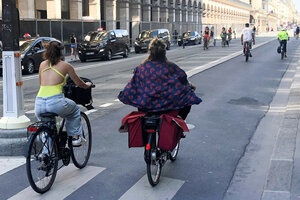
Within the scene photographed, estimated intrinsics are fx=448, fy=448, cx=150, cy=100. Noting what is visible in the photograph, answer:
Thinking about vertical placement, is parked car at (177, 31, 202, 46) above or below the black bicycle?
above

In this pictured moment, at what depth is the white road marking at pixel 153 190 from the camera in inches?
191

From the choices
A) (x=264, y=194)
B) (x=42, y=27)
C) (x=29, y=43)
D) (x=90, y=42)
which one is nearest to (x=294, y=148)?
(x=264, y=194)

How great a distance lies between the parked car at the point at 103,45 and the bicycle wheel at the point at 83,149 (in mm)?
21045

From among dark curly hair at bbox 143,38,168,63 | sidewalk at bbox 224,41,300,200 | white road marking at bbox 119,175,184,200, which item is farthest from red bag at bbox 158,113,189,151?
sidewalk at bbox 224,41,300,200

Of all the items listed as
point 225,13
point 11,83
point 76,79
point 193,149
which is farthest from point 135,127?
point 225,13

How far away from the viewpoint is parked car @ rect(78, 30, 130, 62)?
26739 mm

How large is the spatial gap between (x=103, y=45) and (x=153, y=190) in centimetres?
2261

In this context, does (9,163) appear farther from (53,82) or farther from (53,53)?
(53,53)

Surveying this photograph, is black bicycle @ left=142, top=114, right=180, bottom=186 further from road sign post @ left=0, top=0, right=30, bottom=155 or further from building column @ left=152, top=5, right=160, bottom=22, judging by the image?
building column @ left=152, top=5, right=160, bottom=22

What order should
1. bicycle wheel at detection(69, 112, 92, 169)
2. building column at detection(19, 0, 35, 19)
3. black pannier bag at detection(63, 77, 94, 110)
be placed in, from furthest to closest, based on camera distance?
building column at detection(19, 0, 35, 19) < bicycle wheel at detection(69, 112, 92, 169) < black pannier bag at detection(63, 77, 94, 110)

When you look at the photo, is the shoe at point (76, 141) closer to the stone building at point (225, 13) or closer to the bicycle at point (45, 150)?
the bicycle at point (45, 150)

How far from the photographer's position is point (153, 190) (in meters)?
5.03

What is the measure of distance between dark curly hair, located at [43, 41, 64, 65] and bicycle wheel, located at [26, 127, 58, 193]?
0.77m

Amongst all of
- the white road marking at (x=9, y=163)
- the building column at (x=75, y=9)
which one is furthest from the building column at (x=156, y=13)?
the white road marking at (x=9, y=163)
